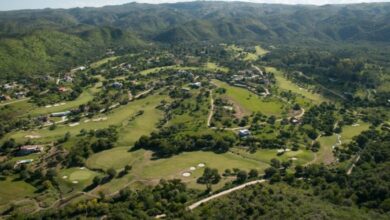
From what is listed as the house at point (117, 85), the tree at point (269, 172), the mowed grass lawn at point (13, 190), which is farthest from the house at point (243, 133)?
the house at point (117, 85)

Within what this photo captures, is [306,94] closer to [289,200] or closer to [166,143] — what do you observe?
[166,143]

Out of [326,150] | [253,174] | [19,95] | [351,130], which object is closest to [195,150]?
[253,174]

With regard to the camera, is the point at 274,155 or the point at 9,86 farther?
the point at 9,86

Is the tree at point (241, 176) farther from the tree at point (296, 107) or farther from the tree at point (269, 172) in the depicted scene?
the tree at point (296, 107)

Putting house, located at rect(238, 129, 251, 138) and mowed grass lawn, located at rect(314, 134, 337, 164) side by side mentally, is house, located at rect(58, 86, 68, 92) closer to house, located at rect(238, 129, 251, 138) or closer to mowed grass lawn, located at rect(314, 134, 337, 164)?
house, located at rect(238, 129, 251, 138)

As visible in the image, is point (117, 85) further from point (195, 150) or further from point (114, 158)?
point (195, 150)

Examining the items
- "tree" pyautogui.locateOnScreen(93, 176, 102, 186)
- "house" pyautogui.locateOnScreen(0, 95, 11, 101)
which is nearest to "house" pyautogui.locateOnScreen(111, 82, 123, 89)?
"house" pyautogui.locateOnScreen(0, 95, 11, 101)
